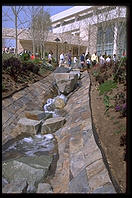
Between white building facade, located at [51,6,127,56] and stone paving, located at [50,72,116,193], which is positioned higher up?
white building facade, located at [51,6,127,56]

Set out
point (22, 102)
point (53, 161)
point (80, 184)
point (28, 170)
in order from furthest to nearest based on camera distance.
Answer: point (22, 102) < point (53, 161) < point (28, 170) < point (80, 184)

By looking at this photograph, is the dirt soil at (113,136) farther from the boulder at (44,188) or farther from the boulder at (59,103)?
the boulder at (59,103)

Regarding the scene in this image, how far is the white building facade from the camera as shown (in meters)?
19.2

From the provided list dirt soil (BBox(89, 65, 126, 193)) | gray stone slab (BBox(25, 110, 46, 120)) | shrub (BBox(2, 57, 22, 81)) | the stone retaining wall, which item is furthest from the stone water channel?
shrub (BBox(2, 57, 22, 81))

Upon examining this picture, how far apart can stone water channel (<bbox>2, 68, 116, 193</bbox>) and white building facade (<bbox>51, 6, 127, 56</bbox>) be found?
14655 mm

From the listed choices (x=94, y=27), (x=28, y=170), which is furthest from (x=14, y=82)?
(x=94, y=27)

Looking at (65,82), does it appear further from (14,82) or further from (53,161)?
(53,161)

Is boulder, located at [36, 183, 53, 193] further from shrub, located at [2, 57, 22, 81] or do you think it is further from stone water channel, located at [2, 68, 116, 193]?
shrub, located at [2, 57, 22, 81]

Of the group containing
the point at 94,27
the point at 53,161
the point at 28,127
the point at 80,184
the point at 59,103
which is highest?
the point at 94,27

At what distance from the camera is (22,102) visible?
25.1 feet

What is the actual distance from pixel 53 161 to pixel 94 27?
95.5 feet
